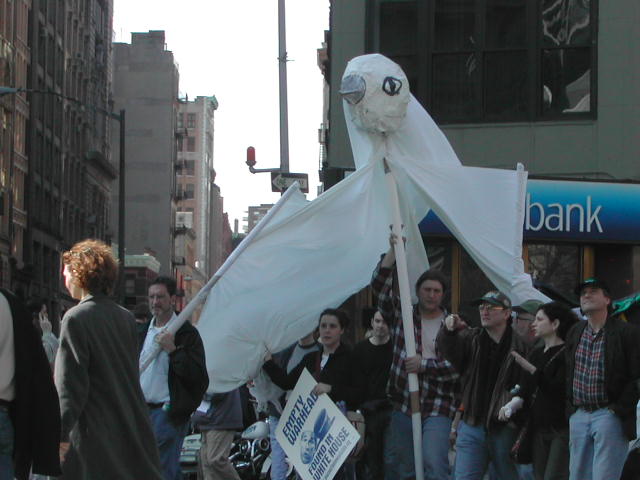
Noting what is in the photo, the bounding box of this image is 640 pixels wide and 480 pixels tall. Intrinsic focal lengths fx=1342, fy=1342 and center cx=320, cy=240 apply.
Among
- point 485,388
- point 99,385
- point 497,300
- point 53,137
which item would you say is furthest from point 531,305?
point 53,137

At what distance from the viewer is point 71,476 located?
6.99 m

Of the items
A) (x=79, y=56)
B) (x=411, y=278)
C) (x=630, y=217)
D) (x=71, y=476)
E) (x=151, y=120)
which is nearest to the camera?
(x=71, y=476)

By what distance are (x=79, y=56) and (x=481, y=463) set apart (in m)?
72.4

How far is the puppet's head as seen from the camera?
1004 centimetres

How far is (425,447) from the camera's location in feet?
32.9

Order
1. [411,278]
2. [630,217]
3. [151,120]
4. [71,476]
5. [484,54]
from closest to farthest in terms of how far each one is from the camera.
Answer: [71,476]
[411,278]
[630,217]
[484,54]
[151,120]

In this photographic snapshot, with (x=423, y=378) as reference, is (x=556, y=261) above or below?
above

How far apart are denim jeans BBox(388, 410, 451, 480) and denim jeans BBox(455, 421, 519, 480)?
9.6 inches

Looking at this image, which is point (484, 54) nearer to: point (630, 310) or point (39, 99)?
point (630, 310)

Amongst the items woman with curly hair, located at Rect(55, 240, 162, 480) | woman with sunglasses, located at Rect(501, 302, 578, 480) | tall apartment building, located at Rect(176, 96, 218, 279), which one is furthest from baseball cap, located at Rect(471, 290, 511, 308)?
tall apartment building, located at Rect(176, 96, 218, 279)

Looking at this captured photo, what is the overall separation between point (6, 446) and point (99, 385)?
2.22 feet

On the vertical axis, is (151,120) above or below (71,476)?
above

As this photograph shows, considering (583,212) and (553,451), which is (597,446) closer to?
(553,451)

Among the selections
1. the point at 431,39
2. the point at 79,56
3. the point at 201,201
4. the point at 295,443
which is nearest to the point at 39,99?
the point at 79,56
